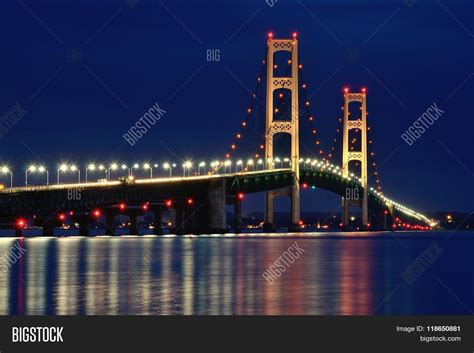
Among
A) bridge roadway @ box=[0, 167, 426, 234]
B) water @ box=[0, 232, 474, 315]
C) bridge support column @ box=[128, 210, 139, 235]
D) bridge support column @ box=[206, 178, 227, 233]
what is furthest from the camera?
bridge support column @ box=[128, 210, 139, 235]

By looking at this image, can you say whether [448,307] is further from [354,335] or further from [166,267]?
[166,267]

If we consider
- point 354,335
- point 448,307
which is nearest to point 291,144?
point 448,307

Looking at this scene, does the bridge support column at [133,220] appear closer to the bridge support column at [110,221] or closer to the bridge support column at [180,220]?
the bridge support column at [110,221]

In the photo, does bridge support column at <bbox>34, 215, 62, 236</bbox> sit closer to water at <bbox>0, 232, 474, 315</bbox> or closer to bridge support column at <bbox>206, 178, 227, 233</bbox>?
bridge support column at <bbox>206, 178, 227, 233</bbox>

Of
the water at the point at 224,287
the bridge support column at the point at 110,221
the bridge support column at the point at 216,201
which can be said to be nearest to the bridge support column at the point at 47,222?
the bridge support column at the point at 110,221

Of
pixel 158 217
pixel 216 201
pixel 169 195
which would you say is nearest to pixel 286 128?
pixel 216 201

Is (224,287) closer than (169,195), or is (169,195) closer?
(224,287)

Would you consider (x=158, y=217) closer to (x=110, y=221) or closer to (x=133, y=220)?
(x=133, y=220)

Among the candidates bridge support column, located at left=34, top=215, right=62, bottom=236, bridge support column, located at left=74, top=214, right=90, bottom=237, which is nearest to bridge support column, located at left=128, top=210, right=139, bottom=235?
bridge support column, located at left=74, top=214, right=90, bottom=237
